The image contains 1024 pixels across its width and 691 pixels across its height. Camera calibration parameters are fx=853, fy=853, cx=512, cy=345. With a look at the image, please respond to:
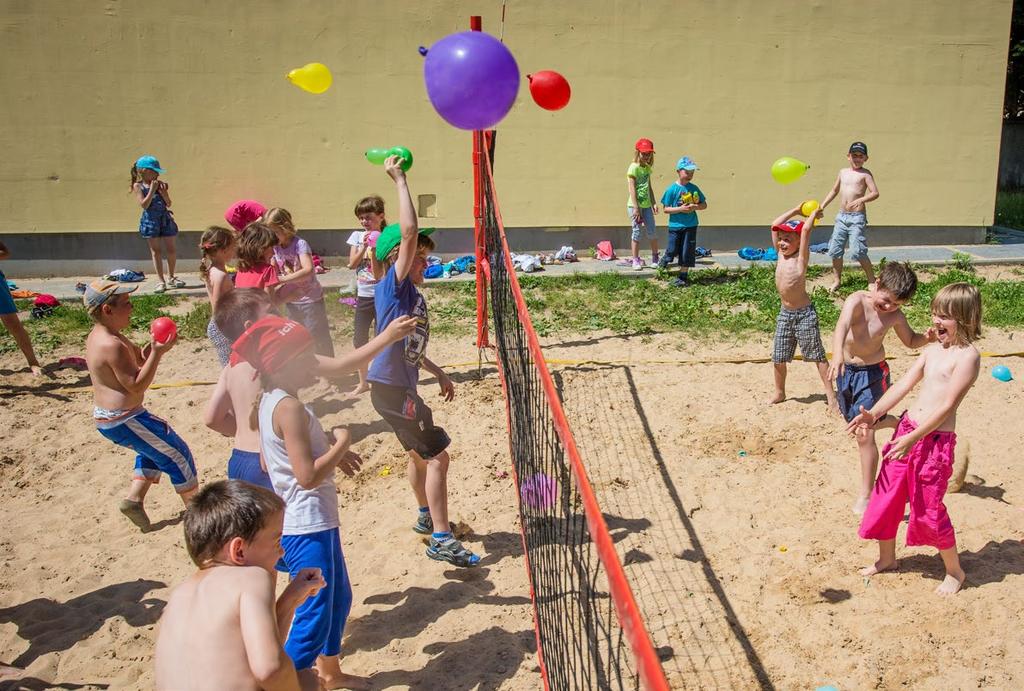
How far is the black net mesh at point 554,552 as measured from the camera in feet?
13.6

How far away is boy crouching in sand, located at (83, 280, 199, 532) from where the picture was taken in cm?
505

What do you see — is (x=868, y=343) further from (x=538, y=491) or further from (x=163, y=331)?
(x=163, y=331)

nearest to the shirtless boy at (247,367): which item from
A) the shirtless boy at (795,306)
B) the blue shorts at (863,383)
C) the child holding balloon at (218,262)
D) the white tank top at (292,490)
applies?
the white tank top at (292,490)

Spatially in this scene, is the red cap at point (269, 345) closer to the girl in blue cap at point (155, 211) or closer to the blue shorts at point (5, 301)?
the blue shorts at point (5, 301)

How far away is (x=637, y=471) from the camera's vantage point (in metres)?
6.35

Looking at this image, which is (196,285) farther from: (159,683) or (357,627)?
(159,683)

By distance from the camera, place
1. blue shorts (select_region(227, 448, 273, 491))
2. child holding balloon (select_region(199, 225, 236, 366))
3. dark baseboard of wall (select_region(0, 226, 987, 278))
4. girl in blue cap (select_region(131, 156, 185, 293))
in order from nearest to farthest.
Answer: blue shorts (select_region(227, 448, 273, 491)) < child holding balloon (select_region(199, 225, 236, 366)) < girl in blue cap (select_region(131, 156, 185, 293)) < dark baseboard of wall (select_region(0, 226, 987, 278))

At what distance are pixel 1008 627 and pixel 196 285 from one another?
10271 mm

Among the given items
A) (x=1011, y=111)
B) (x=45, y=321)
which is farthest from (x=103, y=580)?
(x=1011, y=111)

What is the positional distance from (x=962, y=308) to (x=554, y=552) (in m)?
2.59

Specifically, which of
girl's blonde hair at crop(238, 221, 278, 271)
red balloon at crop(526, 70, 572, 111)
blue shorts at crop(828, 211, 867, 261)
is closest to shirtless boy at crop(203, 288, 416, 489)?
girl's blonde hair at crop(238, 221, 278, 271)

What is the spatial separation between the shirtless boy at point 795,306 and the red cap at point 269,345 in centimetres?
481

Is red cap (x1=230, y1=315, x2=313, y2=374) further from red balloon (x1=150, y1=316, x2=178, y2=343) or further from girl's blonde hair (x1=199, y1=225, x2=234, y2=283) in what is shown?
girl's blonde hair (x1=199, y1=225, x2=234, y2=283)

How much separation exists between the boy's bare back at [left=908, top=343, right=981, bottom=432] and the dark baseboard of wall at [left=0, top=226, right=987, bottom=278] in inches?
343
